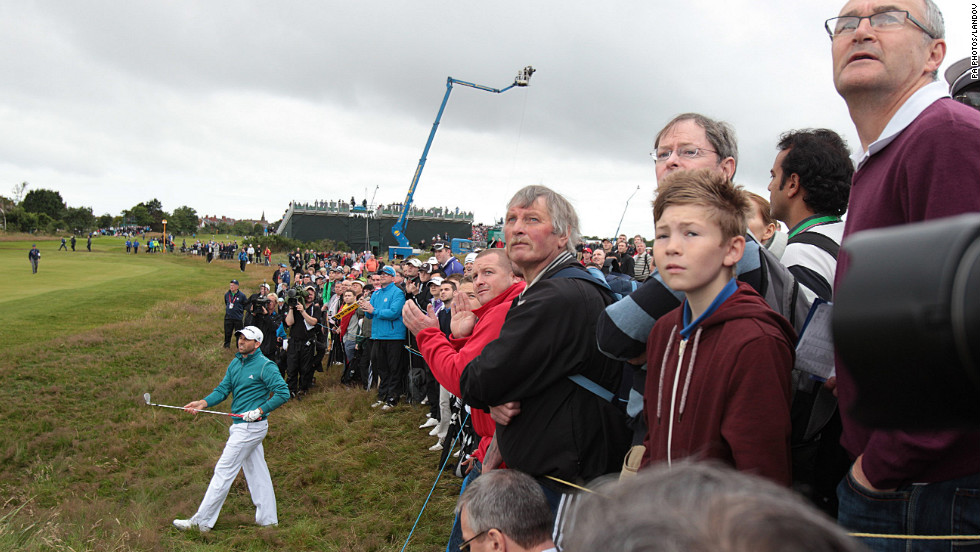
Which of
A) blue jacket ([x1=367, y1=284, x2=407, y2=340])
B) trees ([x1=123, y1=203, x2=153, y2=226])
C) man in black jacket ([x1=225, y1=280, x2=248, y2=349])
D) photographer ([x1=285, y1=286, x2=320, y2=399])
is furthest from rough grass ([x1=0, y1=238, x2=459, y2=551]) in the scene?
trees ([x1=123, y1=203, x2=153, y2=226])

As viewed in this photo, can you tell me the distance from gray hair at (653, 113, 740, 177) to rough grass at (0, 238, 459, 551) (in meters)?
4.33

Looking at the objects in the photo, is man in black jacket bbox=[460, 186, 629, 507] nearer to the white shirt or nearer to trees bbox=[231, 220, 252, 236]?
the white shirt

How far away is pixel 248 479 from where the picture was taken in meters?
6.31

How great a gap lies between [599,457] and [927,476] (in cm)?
133

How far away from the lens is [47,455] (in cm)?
848

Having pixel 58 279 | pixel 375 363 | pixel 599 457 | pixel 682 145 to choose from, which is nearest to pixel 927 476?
pixel 599 457

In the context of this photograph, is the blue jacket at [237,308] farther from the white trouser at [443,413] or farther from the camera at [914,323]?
the camera at [914,323]

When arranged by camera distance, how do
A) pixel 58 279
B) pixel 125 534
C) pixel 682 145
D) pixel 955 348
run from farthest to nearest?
pixel 58 279, pixel 125 534, pixel 682 145, pixel 955 348

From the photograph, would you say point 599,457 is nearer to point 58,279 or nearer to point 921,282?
point 921,282

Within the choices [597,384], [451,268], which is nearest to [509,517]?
[597,384]

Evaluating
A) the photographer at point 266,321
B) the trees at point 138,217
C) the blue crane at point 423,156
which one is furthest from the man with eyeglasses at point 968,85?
the trees at point 138,217

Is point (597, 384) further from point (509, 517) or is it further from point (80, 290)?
point (80, 290)

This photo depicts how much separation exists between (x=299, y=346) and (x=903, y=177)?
10.9 meters

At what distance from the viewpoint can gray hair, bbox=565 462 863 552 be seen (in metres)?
0.60
